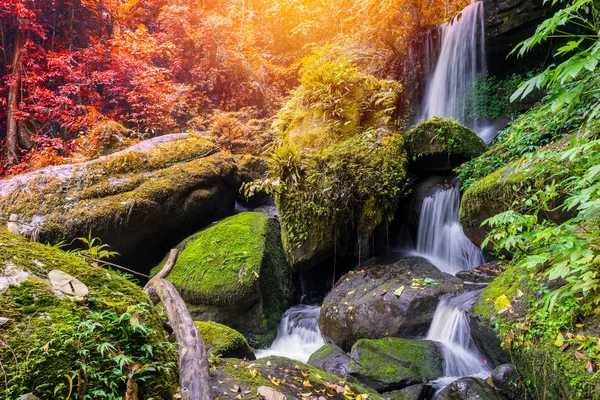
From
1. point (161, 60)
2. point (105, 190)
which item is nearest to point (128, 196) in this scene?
point (105, 190)

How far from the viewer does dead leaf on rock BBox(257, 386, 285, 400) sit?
7.48 ft

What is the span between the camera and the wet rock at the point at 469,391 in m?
3.46

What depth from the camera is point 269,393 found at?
2.32 m

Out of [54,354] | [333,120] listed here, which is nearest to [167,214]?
[333,120]

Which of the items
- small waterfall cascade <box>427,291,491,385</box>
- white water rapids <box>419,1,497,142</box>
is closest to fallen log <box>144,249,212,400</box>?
small waterfall cascade <box>427,291,491,385</box>

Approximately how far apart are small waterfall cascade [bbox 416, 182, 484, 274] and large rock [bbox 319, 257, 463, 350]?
0.62m

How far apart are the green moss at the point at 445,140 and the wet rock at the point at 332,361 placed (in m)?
4.32

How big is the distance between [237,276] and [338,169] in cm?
296

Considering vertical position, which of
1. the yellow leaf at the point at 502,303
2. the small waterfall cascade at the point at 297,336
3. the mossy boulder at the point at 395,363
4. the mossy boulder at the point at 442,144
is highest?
the mossy boulder at the point at 442,144

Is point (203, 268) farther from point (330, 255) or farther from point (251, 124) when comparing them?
point (251, 124)

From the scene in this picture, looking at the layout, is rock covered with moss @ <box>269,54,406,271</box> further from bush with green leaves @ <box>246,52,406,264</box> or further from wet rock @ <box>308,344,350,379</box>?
wet rock @ <box>308,344,350,379</box>

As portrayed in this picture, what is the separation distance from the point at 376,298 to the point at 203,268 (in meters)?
3.67

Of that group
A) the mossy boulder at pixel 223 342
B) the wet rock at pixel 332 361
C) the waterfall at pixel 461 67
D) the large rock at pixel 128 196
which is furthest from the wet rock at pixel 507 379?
the waterfall at pixel 461 67

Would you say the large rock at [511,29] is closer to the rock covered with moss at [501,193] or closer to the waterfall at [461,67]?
the waterfall at [461,67]
